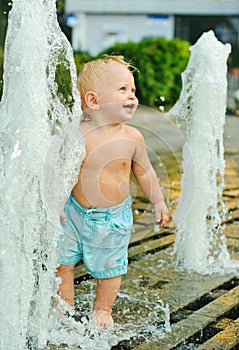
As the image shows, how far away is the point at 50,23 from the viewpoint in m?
2.48

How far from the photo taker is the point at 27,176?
2.31m

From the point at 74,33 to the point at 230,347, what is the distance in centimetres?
2091

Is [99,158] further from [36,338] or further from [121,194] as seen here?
[36,338]

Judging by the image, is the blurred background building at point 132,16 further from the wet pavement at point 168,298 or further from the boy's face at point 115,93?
the boy's face at point 115,93

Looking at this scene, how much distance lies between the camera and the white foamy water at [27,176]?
7.52ft

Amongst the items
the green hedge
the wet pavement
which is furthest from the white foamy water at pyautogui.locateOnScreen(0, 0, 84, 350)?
the green hedge

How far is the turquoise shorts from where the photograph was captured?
2646mm

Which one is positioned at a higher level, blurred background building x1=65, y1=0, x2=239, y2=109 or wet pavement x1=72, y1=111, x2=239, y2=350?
wet pavement x1=72, y1=111, x2=239, y2=350

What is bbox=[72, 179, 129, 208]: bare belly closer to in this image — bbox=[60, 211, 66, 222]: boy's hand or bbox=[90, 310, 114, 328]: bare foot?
bbox=[60, 211, 66, 222]: boy's hand

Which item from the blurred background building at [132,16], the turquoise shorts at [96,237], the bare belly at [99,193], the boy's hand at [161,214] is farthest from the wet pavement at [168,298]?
the blurred background building at [132,16]

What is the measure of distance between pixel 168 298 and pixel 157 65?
1143 centimetres

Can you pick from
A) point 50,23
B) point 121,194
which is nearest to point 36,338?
point 121,194

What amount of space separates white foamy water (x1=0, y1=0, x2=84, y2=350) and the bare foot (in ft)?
0.82

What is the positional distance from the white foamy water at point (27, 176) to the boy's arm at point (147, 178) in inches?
15.8
